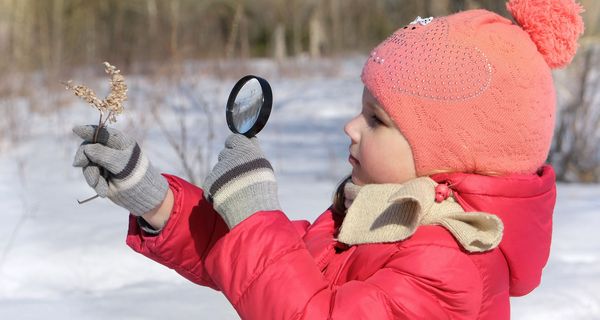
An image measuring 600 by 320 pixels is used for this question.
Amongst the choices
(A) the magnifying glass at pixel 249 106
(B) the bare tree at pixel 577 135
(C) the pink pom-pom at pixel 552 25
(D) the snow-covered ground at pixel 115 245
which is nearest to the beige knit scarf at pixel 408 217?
(A) the magnifying glass at pixel 249 106

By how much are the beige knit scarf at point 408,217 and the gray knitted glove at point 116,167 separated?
15.8 inches

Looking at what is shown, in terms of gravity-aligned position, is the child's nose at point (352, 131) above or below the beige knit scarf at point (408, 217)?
above

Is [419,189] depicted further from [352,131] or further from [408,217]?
[352,131]

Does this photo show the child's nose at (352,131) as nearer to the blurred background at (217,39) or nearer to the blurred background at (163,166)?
the blurred background at (163,166)

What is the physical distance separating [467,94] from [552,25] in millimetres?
275

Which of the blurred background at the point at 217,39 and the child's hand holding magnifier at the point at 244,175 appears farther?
the blurred background at the point at 217,39

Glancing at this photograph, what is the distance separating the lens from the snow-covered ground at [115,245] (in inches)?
115

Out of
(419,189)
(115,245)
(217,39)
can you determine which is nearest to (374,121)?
(419,189)

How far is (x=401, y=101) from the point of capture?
169 cm

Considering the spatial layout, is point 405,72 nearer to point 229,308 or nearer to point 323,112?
point 229,308

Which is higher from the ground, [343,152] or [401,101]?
[401,101]

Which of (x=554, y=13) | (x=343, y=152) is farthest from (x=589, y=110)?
(x=554, y=13)

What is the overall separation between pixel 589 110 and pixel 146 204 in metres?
4.25

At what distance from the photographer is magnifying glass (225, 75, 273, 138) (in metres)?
1.68
